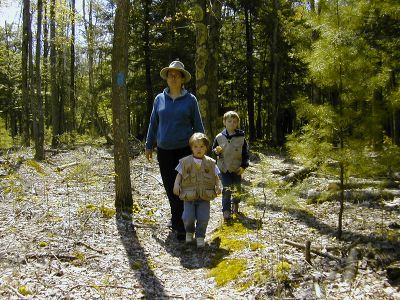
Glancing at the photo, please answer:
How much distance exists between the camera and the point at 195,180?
19.2 ft

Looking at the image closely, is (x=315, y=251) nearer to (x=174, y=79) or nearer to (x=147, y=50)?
(x=174, y=79)

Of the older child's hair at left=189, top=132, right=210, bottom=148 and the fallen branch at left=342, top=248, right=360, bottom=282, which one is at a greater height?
the older child's hair at left=189, top=132, right=210, bottom=148

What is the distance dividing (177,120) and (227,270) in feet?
7.81

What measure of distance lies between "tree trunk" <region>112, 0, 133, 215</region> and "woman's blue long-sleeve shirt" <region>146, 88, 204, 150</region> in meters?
1.15

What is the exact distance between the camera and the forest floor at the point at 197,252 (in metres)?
4.29

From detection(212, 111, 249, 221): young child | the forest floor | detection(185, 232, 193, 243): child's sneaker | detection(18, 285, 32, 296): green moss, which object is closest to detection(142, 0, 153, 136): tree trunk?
the forest floor

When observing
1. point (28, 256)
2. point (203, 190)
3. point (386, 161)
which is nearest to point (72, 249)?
point (28, 256)

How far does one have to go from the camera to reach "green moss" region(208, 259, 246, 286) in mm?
4703

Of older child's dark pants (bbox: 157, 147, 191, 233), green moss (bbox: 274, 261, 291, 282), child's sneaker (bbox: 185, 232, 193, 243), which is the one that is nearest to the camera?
green moss (bbox: 274, 261, 291, 282)

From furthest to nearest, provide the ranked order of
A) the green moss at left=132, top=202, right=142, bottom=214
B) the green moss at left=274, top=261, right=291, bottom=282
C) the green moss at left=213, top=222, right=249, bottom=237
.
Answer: the green moss at left=132, top=202, right=142, bottom=214 → the green moss at left=213, top=222, right=249, bottom=237 → the green moss at left=274, top=261, right=291, bottom=282

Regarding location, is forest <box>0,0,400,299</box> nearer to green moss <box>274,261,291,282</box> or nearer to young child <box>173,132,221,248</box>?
green moss <box>274,261,291,282</box>

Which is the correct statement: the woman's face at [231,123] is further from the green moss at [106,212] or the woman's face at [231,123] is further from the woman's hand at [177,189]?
the green moss at [106,212]

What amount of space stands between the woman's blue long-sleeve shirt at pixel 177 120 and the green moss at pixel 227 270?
1.96 meters

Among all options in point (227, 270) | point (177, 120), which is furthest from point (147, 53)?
point (227, 270)
